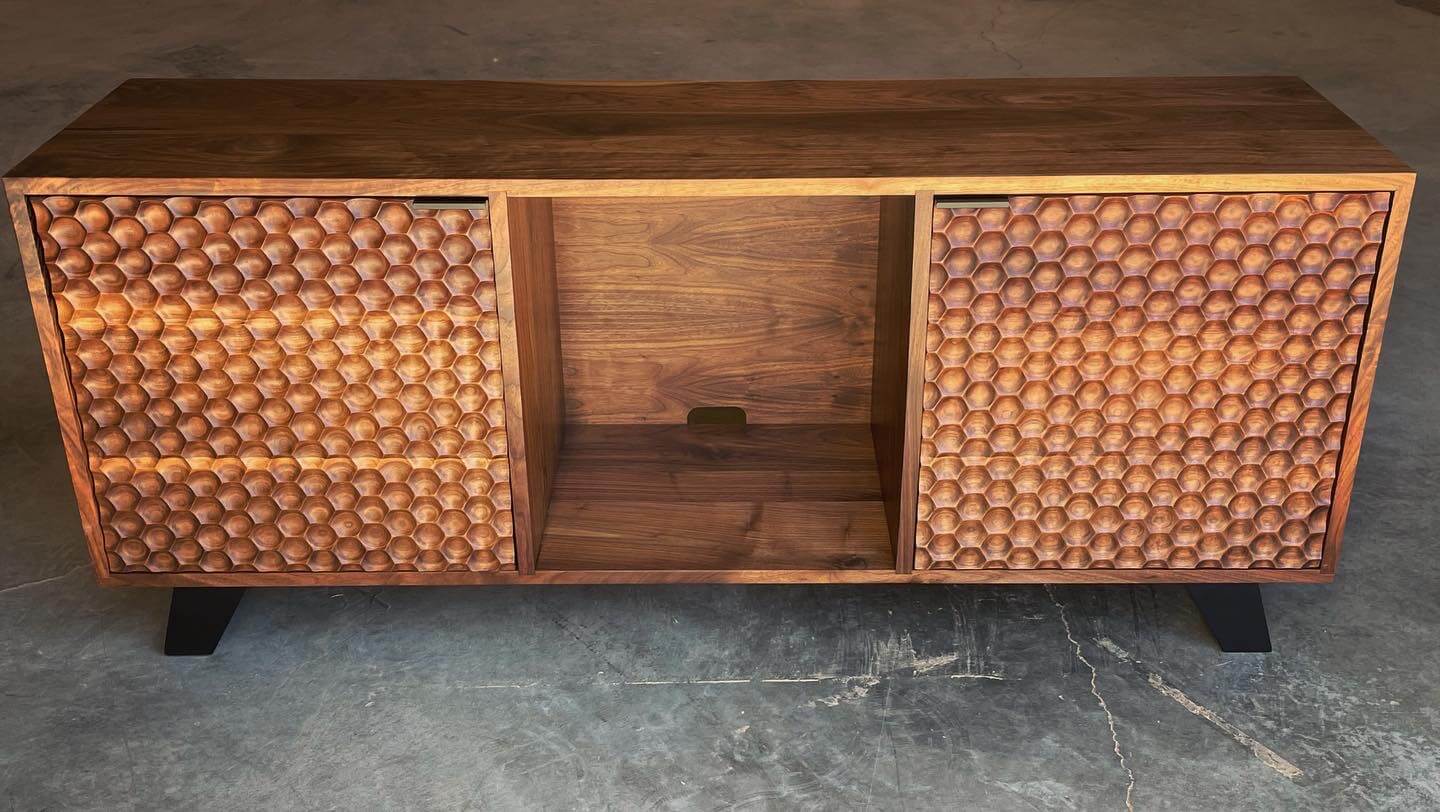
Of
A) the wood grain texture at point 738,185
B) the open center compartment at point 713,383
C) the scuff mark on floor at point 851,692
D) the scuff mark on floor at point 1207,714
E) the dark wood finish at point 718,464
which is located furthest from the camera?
the dark wood finish at point 718,464

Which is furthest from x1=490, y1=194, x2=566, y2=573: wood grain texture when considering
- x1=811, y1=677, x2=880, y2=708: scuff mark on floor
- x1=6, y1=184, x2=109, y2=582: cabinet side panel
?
x1=6, y1=184, x2=109, y2=582: cabinet side panel

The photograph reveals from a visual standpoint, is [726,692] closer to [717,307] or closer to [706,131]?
[717,307]

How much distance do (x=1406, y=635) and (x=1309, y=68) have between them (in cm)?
340

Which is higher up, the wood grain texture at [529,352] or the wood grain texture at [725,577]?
the wood grain texture at [529,352]

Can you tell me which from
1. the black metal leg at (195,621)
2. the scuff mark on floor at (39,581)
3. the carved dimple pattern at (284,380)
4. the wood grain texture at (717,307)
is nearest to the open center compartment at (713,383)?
the wood grain texture at (717,307)

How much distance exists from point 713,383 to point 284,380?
0.85 m

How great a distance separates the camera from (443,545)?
2.10 meters

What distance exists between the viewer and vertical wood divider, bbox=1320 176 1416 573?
1.86 m

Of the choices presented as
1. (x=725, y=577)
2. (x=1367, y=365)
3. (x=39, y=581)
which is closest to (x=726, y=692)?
(x=725, y=577)

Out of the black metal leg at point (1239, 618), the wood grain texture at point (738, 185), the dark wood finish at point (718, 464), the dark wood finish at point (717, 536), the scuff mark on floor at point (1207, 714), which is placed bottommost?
the scuff mark on floor at point (1207, 714)

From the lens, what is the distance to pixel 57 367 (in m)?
1.92

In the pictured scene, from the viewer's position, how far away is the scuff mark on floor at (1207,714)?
6.34 ft

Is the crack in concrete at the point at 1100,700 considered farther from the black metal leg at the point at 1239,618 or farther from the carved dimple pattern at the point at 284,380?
the carved dimple pattern at the point at 284,380

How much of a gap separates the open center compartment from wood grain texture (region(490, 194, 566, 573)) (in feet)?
0.04
